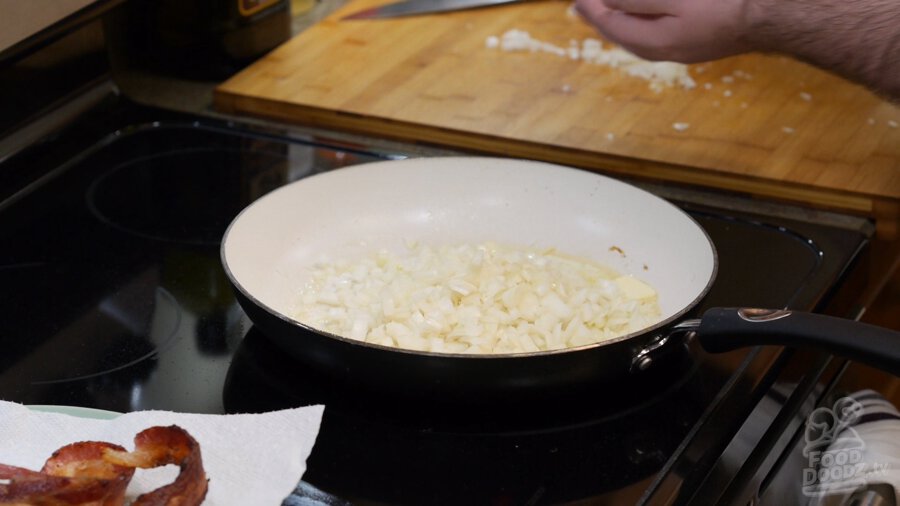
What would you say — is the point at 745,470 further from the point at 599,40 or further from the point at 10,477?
the point at 599,40

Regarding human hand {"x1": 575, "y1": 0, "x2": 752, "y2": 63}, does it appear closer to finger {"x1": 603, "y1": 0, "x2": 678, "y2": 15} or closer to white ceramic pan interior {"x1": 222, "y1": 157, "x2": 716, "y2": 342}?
finger {"x1": 603, "y1": 0, "x2": 678, "y2": 15}

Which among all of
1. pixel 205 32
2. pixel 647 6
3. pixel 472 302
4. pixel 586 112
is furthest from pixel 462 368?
pixel 205 32

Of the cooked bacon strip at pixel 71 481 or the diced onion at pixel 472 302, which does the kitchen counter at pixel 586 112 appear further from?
the cooked bacon strip at pixel 71 481

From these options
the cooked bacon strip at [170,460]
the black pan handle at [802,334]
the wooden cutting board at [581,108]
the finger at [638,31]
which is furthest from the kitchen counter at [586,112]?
the cooked bacon strip at [170,460]

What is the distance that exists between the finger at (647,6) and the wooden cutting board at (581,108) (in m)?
0.20

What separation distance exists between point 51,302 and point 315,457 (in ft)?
1.04

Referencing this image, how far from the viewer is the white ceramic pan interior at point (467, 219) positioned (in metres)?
0.90

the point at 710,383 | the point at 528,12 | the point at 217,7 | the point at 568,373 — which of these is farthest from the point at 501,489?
the point at 528,12

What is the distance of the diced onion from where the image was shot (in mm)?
774

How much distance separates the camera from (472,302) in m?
0.81

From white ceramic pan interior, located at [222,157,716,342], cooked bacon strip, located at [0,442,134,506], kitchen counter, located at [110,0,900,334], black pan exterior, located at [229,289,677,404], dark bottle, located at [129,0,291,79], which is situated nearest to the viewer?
cooked bacon strip, located at [0,442,134,506]

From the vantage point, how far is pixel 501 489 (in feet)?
2.24

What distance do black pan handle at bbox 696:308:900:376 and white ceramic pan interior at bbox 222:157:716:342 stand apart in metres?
0.16

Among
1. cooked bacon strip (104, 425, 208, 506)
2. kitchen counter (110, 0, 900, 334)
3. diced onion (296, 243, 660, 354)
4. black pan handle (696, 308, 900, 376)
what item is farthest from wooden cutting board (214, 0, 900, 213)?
cooked bacon strip (104, 425, 208, 506)
